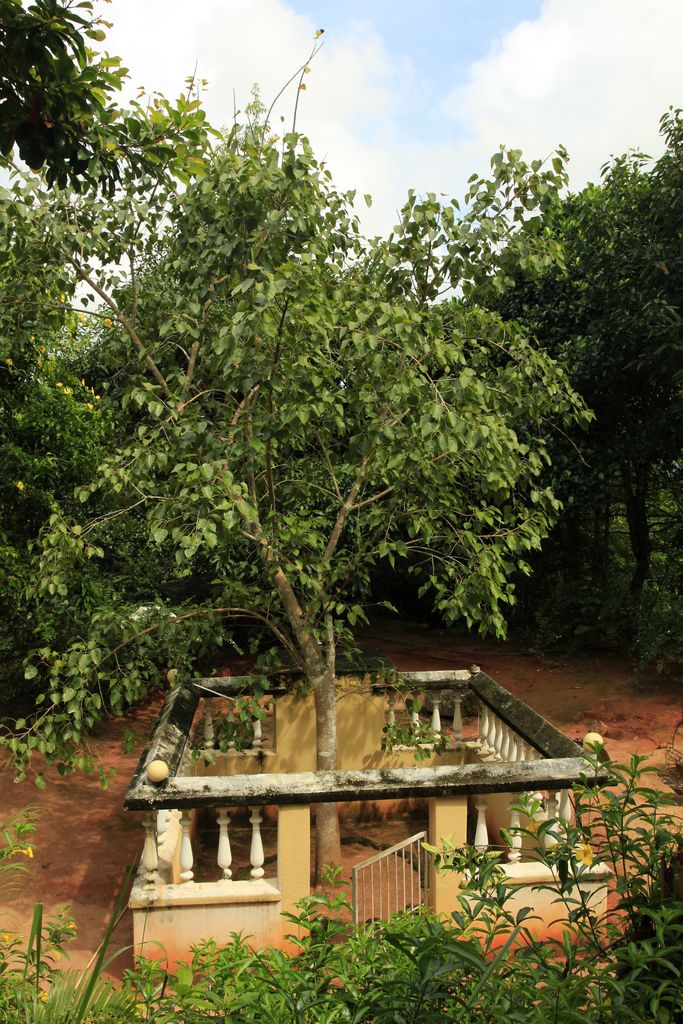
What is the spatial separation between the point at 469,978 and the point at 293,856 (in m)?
2.21

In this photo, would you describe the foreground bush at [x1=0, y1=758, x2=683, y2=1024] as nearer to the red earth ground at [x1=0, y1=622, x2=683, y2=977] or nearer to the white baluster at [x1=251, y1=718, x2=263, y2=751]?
the red earth ground at [x1=0, y1=622, x2=683, y2=977]

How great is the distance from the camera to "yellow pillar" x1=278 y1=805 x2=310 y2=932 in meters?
4.64

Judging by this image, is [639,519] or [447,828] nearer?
[447,828]

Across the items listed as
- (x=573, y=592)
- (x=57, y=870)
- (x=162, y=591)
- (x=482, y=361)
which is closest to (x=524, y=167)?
(x=482, y=361)

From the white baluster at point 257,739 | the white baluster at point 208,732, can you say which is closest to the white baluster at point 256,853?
the white baluster at point 208,732

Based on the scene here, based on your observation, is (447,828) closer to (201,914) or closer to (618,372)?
(201,914)

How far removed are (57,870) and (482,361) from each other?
4902 mm

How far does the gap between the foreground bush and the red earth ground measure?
485 millimetres

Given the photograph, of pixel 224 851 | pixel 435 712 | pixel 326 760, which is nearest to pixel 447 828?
pixel 326 760

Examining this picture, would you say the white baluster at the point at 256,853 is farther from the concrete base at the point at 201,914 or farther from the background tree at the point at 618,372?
the background tree at the point at 618,372

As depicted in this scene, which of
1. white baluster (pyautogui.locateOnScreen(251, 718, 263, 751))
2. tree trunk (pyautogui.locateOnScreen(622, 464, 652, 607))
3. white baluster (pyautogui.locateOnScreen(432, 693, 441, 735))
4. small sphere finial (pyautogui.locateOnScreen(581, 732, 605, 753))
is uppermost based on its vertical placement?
tree trunk (pyautogui.locateOnScreen(622, 464, 652, 607))

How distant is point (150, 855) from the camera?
15.3 feet

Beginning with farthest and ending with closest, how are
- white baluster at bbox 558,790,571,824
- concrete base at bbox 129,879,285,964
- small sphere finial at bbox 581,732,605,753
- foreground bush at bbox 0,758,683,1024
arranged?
white baluster at bbox 558,790,571,824
concrete base at bbox 129,879,285,964
small sphere finial at bbox 581,732,605,753
foreground bush at bbox 0,758,683,1024

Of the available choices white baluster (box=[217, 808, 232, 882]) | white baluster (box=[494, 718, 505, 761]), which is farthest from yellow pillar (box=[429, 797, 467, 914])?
white baluster (box=[494, 718, 505, 761])
